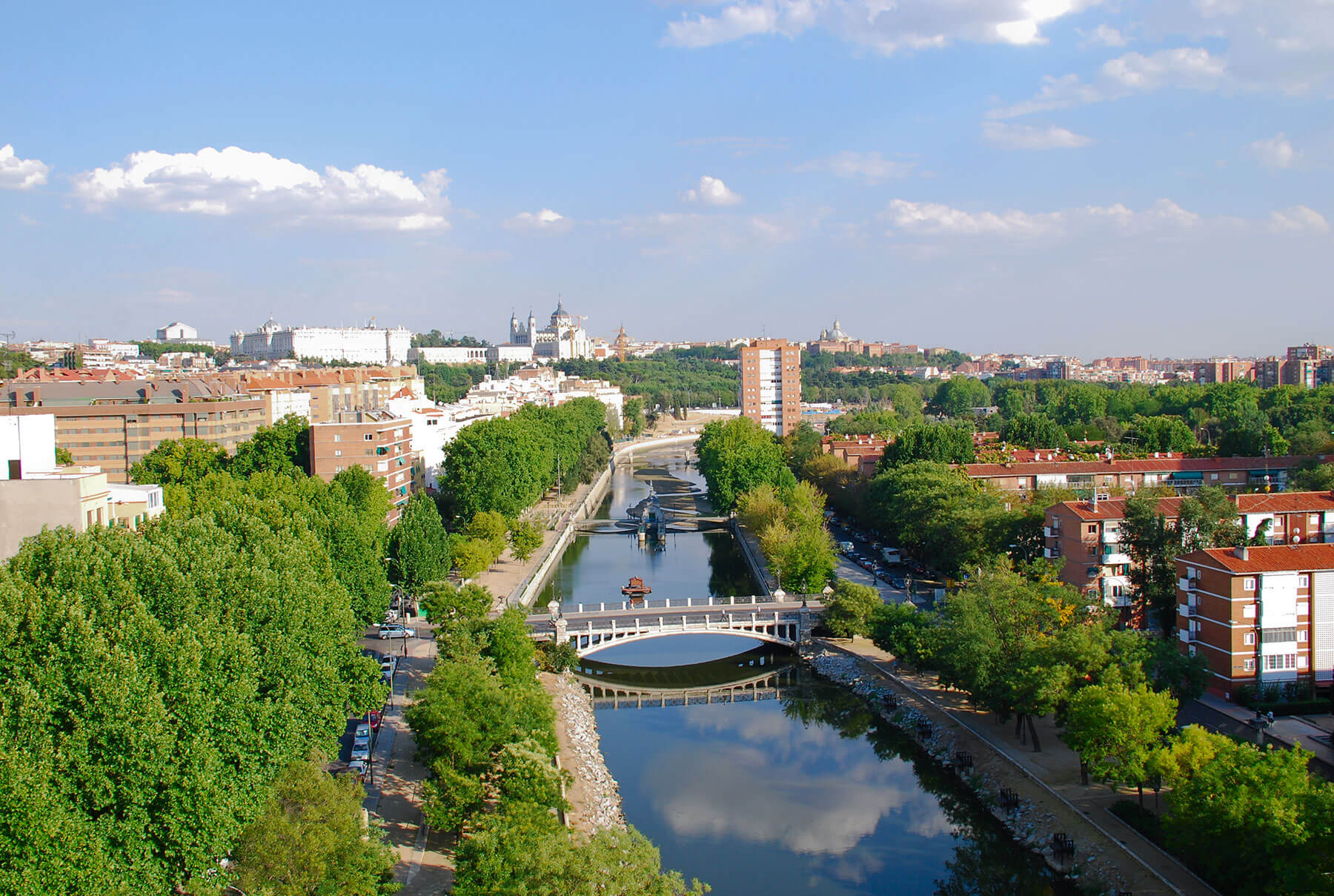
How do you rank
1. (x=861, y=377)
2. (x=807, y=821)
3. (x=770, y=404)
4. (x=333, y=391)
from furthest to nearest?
(x=861, y=377), (x=770, y=404), (x=333, y=391), (x=807, y=821)

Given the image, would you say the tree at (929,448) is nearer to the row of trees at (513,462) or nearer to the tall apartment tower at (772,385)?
the row of trees at (513,462)

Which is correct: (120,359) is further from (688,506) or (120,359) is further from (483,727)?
(483,727)

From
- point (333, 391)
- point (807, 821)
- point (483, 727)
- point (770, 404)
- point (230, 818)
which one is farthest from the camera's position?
point (770, 404)

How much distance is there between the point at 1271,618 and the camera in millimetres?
14289

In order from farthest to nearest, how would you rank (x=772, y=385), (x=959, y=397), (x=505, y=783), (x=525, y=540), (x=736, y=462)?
(x=959, y=397) → (x=772, y=385) → (x=736, y=462) → (x=525, y=540) → (x=505, y=783)

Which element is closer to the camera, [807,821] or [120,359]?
[807,821]

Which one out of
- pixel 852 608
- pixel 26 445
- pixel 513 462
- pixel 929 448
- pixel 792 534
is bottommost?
pixel 852 608

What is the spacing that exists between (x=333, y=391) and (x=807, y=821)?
1409 inches

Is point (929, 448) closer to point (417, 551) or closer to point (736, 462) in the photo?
point (736, 462)

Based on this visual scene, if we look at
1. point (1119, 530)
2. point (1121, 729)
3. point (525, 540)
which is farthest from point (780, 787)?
point (525, 540)

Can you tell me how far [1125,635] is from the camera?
1363 cm

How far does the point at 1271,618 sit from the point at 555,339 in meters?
107

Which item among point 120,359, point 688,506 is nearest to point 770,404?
point 688,506

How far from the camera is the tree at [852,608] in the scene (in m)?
18.9
